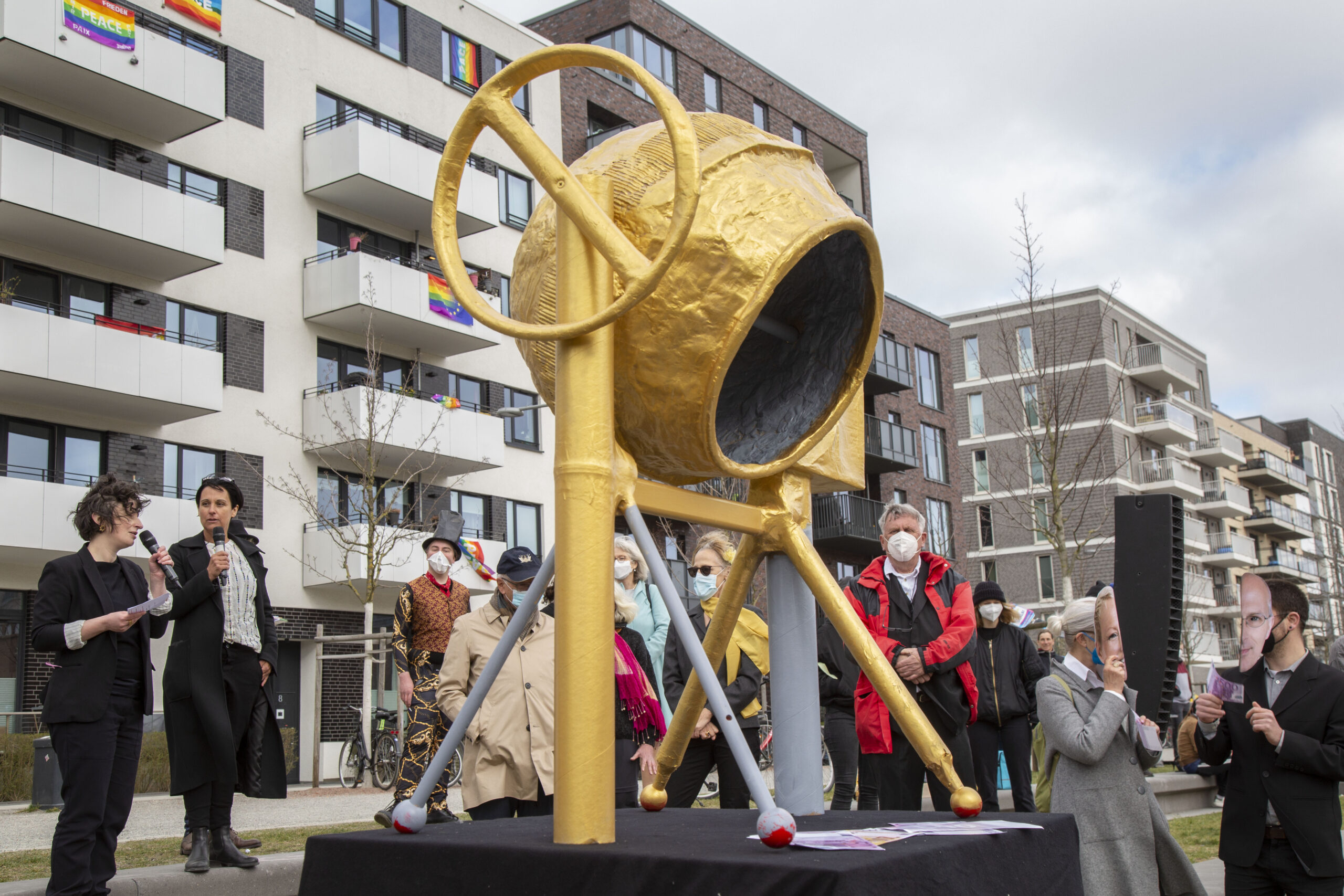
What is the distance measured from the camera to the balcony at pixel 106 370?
1970cm

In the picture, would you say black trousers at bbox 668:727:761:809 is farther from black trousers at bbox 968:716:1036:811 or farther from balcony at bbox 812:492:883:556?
balcony at bbox 812:492:883:556

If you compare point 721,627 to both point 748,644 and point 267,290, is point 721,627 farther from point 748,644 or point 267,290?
point 267,290

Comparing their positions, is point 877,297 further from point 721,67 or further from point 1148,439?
point 1148,439

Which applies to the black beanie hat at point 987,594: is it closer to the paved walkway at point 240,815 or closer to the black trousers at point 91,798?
the paved walkway at point 240,815

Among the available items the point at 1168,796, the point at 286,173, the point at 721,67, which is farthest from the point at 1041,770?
the point at 721,67

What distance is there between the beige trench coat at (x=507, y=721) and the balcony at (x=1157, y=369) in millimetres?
53941

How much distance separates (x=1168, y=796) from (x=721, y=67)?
2789 cm

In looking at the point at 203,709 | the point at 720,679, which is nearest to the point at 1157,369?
the point at 720,679

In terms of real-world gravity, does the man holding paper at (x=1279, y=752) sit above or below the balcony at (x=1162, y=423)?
below

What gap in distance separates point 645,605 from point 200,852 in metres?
3.10

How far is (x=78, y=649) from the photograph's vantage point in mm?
5422

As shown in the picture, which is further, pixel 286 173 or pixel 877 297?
pixel 286 173

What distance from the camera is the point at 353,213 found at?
86.8 ft

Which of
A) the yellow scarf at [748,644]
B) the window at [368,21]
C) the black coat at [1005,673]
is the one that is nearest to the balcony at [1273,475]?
the window at [368,21]
